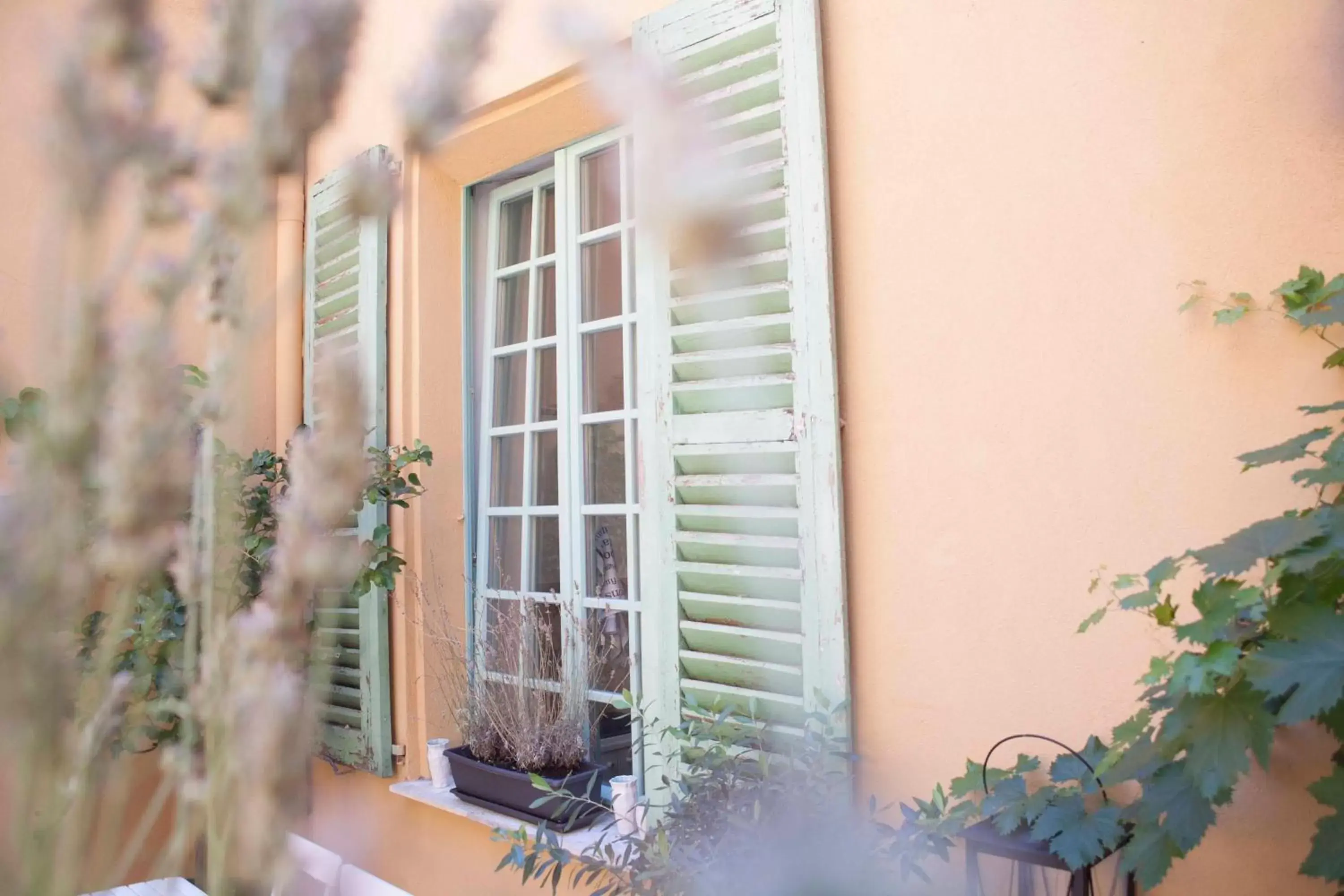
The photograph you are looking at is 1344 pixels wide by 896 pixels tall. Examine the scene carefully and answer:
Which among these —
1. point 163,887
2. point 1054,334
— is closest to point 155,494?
point 163,887

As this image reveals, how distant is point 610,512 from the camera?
3.04 meters

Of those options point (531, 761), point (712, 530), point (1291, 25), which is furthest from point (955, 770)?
point (1291, 25)

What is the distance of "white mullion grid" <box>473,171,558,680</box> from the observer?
3301 mm

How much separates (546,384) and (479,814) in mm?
1423

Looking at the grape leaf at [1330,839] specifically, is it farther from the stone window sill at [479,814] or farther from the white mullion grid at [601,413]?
the white mullion grid at [601,413]

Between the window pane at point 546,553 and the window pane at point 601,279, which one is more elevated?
the window pane at point 601,279

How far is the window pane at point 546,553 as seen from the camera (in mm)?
3240

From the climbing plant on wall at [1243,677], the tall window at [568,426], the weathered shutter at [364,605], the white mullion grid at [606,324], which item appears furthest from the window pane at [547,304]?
the climbing plant on wall at [1243,677]

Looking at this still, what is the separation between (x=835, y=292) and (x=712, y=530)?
64 centimetres

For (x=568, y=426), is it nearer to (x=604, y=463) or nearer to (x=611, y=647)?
(x=604, y=463)

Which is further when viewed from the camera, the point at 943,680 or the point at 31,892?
the point at 943,680

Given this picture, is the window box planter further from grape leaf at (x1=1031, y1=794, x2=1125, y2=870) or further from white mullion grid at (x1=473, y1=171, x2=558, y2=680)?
grape leaf at (x1=1031, y1=794, x2=1125, y2=870)

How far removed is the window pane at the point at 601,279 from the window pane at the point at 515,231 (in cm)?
35

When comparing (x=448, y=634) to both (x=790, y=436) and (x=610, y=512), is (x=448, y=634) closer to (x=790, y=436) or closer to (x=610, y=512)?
(x=610, y=512)
